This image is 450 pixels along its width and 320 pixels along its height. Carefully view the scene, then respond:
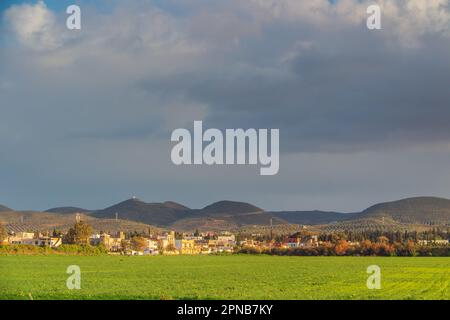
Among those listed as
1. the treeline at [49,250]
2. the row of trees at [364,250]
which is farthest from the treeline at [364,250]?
the treeline at [49,250]

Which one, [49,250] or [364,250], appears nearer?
[49,250]

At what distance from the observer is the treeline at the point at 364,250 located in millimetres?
168625

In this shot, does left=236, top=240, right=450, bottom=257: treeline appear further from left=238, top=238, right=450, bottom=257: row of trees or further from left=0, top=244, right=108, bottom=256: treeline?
left=0, top=244, right=108, bottom=256: treeline

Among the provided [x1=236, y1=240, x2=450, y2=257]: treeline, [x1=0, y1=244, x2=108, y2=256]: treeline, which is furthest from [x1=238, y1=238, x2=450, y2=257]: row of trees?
[x1=0, y1=244, x2=108, y2=256]: treeline

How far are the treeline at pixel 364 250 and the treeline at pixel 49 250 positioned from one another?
147 ft

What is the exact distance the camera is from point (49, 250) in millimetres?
148750

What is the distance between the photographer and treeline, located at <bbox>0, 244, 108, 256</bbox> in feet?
452

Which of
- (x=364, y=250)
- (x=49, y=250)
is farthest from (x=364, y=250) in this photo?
(x=49, y=250)

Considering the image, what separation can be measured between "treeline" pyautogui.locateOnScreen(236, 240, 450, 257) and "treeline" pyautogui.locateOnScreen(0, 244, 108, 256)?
44.8 meters

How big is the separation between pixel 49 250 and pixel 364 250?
76.3 meters

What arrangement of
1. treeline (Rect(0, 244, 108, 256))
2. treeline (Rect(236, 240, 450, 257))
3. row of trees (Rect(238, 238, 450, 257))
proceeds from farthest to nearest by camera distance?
row of trees (Rect(238, 238, 450, 257)), treeline (Rect(236, 240, 450, 257)), treeline (Rect(0, 244, 108, 256))

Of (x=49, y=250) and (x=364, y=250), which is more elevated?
(x=49, y=250)

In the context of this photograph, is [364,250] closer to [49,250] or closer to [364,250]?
[364,250]
